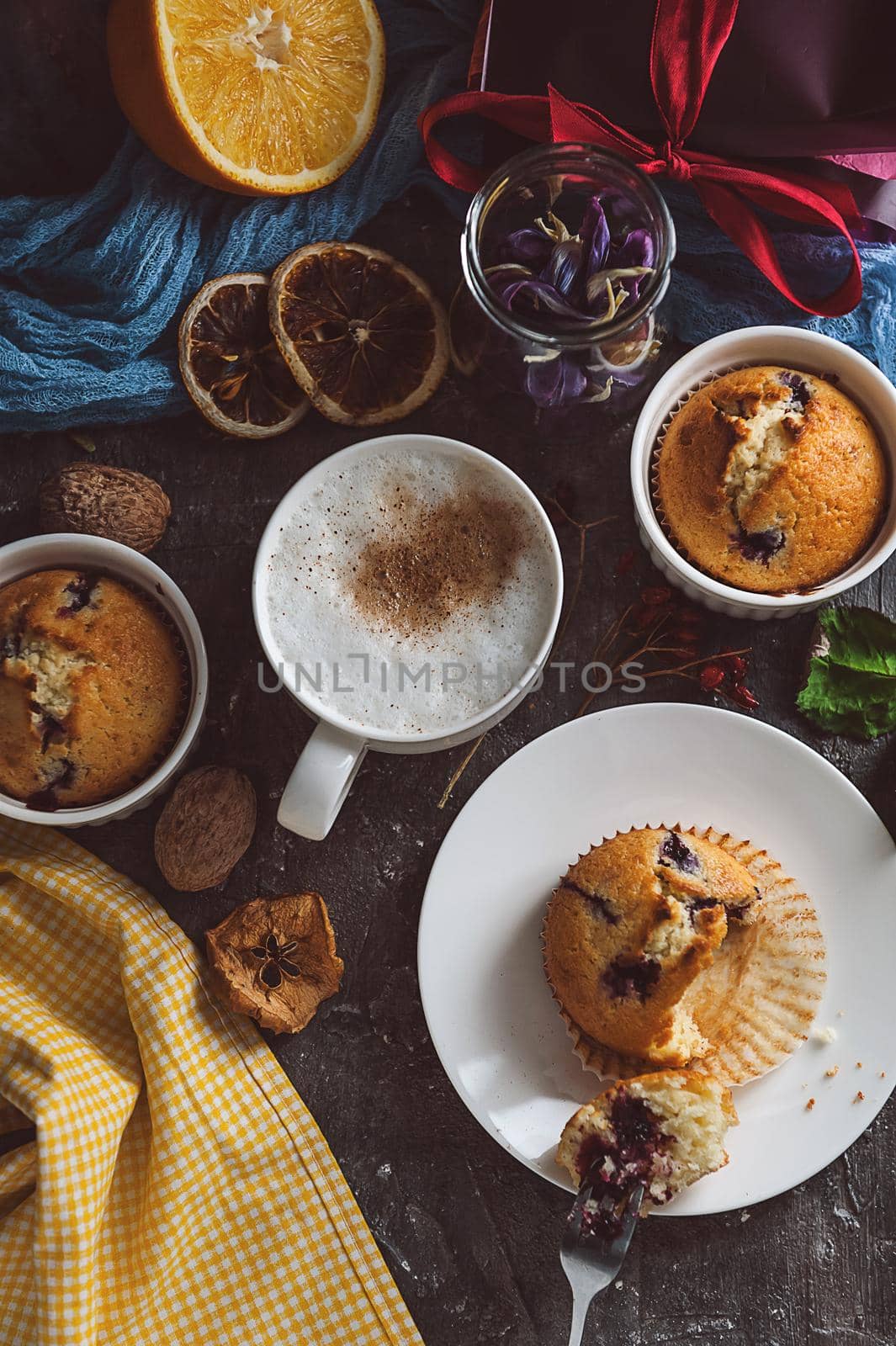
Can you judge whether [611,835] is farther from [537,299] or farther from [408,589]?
[537,299]

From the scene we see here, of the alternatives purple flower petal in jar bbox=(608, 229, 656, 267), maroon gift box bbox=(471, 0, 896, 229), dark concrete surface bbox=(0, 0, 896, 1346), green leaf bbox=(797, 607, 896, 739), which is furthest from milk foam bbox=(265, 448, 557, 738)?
maroon gift box bbox=(471, 0, 896, 229)

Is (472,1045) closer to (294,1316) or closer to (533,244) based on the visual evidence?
(294,1316)

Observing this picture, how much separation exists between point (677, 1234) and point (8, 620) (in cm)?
165

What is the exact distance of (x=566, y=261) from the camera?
178 cm

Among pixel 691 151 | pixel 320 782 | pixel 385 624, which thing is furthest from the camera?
pixel 691 151

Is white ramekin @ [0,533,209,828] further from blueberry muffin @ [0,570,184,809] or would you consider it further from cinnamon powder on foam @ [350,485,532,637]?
cinnamon powder on foam @ [350,485,532,637]

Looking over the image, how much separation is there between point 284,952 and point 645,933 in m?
0.69

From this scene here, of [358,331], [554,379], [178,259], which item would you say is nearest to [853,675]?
[554,379]

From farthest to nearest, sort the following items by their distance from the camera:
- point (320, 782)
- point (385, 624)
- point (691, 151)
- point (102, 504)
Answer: point (102, 504)
point (691, 151)
point (385, 624)
point (320, 782)

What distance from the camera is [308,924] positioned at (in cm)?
201

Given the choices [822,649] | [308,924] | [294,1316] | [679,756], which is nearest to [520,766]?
[679,756]

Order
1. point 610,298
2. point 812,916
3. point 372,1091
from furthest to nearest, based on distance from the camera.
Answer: point 372,1091
point 812,916
point 610,298

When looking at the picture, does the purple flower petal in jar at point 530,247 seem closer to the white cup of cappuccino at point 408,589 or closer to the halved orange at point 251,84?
the white cup of cappuccino at point 408,589

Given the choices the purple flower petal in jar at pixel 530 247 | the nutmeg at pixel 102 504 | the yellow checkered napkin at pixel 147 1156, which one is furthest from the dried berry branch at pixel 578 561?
the nutmeg at pixel 102 504
